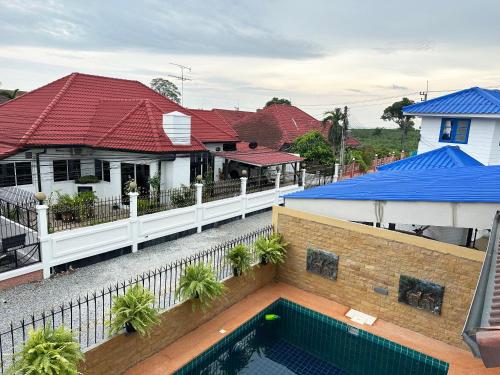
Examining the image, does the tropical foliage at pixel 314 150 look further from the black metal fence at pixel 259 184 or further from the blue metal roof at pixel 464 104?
the blue metal roof at pixel 464 104

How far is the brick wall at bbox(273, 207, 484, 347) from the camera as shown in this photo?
7969 mm

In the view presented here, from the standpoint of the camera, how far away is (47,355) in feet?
16.7

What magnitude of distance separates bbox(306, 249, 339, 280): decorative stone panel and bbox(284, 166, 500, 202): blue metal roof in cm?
163

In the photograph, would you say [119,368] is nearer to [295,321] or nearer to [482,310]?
[295,321]

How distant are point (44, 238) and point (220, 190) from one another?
782 cm

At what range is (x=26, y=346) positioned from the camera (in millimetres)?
5188

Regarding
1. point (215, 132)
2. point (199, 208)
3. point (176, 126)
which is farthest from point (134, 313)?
point (215, 132)

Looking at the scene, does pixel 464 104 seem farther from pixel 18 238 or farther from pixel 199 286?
pixel 18 238

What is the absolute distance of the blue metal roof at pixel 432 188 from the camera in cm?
774

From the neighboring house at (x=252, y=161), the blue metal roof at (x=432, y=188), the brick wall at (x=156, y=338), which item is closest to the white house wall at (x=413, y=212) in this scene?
the blue metal roof at (x=432, y=188)

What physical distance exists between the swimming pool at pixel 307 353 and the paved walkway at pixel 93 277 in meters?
3.63

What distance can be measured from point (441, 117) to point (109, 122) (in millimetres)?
17204

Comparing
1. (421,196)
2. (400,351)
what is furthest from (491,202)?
(400,351)

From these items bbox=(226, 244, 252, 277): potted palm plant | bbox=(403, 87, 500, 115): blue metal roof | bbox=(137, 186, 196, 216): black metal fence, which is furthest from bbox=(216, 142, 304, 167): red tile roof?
bbox=(226, 244, 252, 277): potted palm plant
